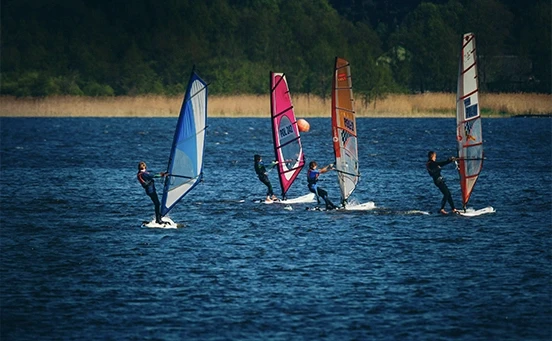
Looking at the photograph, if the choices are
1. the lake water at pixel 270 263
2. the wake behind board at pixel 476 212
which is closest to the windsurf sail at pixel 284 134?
the lake water at pixel 270 263

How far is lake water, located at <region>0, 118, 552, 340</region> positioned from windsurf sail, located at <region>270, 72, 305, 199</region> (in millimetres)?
1803

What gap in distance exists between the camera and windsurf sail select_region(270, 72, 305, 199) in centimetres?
A: 3653

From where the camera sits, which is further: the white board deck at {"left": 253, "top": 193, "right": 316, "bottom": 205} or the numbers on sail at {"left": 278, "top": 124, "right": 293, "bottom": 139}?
the numbers on sail at {"left": 278, "top": 124, "right": 293, "bottom": 139}

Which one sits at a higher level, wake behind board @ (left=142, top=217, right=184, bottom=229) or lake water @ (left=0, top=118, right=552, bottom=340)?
wake behind board @ (left=142, top=217, right=184, bottom=229)

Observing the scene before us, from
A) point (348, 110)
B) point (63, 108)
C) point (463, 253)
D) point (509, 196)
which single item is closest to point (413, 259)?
point (463, 253)

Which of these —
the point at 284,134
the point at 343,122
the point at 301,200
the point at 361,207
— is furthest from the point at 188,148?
the point at 301,200

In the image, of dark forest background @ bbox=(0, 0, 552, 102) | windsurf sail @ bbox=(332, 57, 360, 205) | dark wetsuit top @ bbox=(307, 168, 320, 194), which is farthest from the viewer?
dark forest background @ bbox=(0, 0, 552, 102)

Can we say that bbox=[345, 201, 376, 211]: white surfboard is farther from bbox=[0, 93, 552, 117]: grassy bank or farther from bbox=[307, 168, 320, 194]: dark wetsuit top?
bbox=[0, 93, 552, 117]: grassy bank

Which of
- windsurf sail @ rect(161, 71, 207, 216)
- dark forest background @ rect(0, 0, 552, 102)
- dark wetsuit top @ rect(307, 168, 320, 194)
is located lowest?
dark wetsuit top @ rect(307, 168, 320, 194)

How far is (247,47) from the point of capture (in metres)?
129

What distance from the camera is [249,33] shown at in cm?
12950

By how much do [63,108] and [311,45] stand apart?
38707 millimetres

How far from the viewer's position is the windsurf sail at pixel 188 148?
28.7 meters

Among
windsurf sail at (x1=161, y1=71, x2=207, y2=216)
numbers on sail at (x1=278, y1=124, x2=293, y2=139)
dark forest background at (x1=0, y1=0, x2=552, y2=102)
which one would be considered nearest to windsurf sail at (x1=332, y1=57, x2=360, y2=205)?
numbers on sail at (x1=278, y1=124, x2=293, y2=139)
